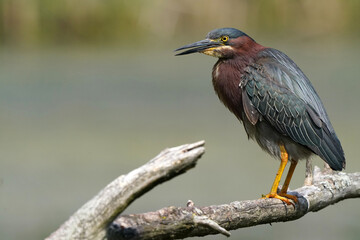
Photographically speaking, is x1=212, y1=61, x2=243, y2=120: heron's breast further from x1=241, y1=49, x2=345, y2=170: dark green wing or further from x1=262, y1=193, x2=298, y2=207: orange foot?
x1=262, y1=193, x2=298, y2=207: orange foot

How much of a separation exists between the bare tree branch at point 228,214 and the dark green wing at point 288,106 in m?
0.24

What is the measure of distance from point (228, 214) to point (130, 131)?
6.43 m

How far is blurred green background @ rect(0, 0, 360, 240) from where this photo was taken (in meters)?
7.05

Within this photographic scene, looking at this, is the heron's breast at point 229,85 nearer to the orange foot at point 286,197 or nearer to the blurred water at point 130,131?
the orange foot at point 286,197

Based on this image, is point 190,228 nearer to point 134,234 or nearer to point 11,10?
point 134,234

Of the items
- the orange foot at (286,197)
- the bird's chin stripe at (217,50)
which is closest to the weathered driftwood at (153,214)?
the orange foot at (286,197)

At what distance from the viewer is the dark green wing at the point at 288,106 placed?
4160mm

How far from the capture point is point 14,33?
47.9ft

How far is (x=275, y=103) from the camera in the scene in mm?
4207

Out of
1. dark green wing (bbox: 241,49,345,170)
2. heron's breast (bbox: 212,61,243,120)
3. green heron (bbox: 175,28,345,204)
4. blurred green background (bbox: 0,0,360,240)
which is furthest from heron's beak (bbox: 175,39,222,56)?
blurred green background (bbox: 0,0,360,240)

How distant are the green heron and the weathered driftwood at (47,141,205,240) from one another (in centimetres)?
193

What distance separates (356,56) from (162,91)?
13.3 ft

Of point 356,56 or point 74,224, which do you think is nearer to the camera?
point 74,224

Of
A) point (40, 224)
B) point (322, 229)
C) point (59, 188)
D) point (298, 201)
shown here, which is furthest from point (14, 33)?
point (298, 201)
